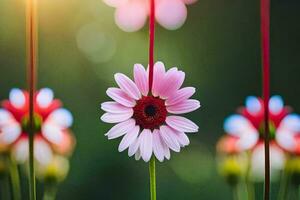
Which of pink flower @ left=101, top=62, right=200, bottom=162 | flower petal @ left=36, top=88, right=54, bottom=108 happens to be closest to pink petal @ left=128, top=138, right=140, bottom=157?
pink flower @ left=101, top=62, right=200, bottom=162

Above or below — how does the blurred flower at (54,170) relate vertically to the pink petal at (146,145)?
below

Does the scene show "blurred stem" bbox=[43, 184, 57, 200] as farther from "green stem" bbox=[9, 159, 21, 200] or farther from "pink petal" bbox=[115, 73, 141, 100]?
"pink petal" bbox=[115, 73, 141, 100]

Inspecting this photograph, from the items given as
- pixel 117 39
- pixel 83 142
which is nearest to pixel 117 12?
pixel 117 39

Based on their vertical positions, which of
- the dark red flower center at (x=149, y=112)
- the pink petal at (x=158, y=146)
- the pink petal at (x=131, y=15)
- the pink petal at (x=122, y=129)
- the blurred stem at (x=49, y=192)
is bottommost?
the blurred stem at (x=49, y=192)

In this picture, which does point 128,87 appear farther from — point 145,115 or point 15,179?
point 15,179

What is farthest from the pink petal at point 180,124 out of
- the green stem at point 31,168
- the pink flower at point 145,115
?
the green stem at point 31,168

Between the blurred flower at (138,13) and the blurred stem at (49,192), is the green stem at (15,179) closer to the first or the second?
the blurred stem at (49,192)

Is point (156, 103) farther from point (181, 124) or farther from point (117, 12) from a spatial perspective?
point (117, 12)
